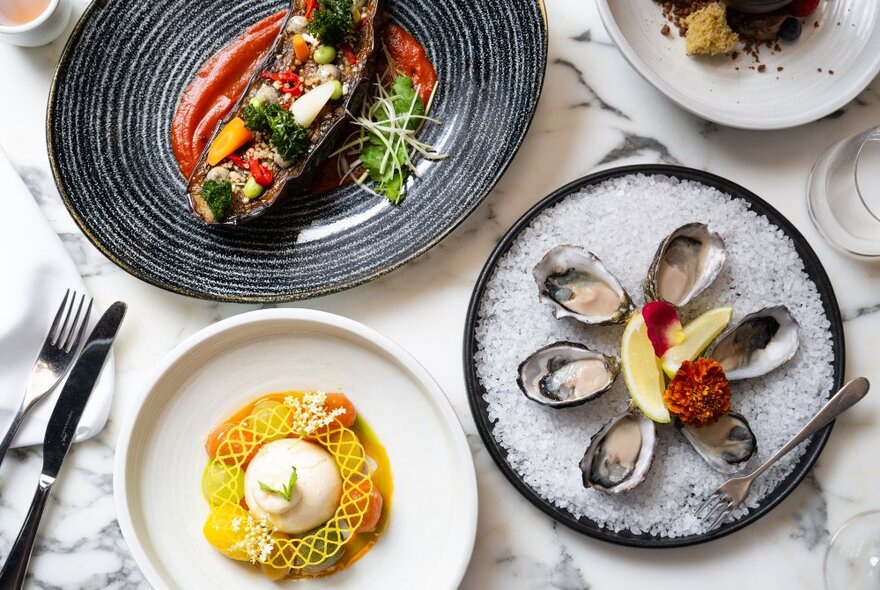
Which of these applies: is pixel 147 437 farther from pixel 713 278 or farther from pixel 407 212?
pixel 713 278

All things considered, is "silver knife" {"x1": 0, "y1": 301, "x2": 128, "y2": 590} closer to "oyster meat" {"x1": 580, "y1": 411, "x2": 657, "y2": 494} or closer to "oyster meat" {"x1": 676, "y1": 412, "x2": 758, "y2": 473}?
"oyster meat" {"x1": 580, "y1": 411, "x2": 657, "y2": 494}

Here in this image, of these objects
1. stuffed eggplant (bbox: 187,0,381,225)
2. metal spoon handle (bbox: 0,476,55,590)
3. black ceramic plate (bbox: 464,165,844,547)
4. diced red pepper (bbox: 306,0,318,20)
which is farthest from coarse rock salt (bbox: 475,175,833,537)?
metal spoon handle (bbox: 0,476,55,590)

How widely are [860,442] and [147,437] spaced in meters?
2.10

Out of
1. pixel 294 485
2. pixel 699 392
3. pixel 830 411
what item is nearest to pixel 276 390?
pixel 294 485

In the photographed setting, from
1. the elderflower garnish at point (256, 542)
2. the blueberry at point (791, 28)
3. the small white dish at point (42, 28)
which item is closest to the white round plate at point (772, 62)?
the blueberry at point (791, 28)

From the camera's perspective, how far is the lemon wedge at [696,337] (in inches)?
91.4

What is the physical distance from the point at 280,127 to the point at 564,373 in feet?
3.52

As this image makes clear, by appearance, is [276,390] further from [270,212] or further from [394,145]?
[394,145]

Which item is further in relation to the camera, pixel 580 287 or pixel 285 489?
pixel 580 287

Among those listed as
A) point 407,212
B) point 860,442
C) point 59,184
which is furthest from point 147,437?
point 860,442

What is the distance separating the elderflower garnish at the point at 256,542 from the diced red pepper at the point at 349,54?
1.36 meters

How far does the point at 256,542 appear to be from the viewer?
92.4 inches

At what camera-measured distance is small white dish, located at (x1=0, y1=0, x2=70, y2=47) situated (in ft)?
7.86

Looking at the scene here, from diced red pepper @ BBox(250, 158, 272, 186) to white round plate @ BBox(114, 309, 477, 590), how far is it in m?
0.40
